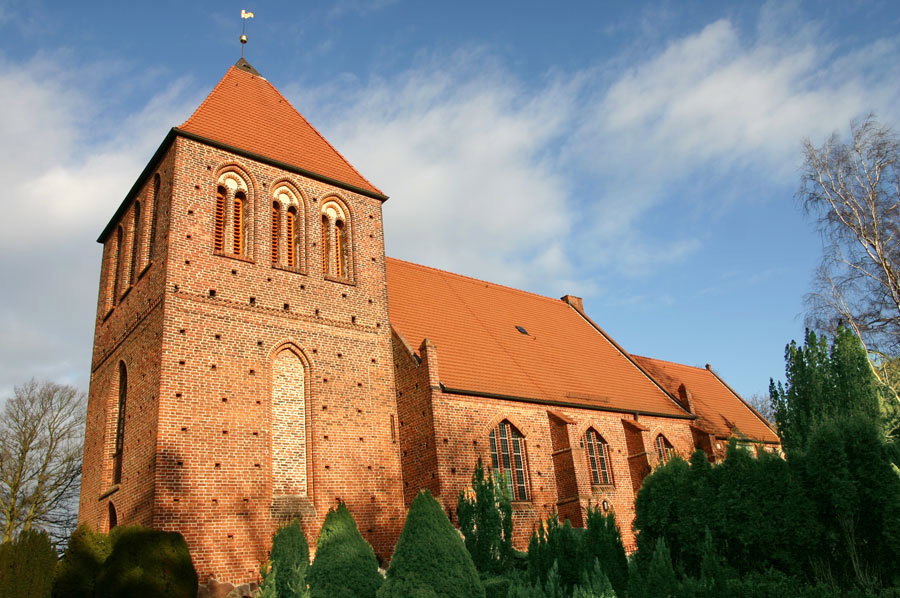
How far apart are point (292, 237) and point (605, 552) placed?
9.89 meters

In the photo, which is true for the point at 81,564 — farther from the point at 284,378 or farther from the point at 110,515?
the point at 284,378

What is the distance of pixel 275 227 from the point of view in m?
16.5

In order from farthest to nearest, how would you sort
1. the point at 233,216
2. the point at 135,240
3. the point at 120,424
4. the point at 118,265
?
the point at 118,265
the point at 135,240
the point at 233,216
the point at 120,424

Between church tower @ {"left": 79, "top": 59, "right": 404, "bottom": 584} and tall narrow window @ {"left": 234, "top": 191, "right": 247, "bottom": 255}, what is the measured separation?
1.3 inches

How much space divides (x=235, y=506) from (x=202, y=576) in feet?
4.34

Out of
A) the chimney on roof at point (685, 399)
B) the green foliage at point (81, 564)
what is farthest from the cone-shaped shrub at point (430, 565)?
the chimney on roof at point (685, 399)

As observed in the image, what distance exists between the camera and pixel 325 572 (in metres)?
9.69

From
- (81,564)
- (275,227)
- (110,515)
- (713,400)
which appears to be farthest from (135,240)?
(713,400)

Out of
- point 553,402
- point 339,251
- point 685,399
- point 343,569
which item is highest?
point 339,251

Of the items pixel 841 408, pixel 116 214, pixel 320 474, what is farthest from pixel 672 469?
pixel 116 214

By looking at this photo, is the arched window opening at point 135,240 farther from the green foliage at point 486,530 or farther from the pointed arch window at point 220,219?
the green foliage at point 486,530

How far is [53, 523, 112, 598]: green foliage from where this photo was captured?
36.2ft

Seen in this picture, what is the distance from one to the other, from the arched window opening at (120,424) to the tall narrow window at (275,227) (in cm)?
400

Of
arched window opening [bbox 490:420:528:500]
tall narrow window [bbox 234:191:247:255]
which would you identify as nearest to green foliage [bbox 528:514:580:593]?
arched window opening [bbox 490:420:528:500]
